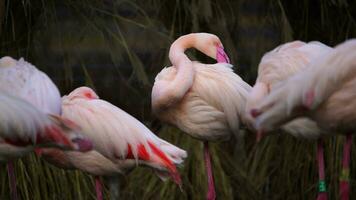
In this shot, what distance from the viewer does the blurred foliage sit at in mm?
6008

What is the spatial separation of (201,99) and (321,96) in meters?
1.04

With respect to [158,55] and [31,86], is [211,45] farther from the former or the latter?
[31,86]

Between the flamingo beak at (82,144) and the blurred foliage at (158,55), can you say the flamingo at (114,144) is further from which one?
the blurred foliage at (158,55)

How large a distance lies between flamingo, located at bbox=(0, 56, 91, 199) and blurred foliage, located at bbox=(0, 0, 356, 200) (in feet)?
3.47

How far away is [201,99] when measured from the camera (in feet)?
16.9

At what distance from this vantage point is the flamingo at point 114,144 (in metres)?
4.84

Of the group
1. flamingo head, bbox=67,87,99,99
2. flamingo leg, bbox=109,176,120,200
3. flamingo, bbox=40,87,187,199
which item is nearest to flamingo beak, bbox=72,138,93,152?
flamingo, bbox=40,87,187,199

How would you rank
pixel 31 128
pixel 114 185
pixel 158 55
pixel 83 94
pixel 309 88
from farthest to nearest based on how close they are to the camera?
1. pixel 158 55
2. pixel 114 185
3. pixel 83 94
4. pixel 31 128
5. pixel 309 88

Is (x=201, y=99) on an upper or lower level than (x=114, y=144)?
upper

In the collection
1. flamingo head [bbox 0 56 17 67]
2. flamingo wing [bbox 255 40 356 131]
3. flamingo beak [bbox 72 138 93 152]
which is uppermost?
flamingo wing [bbox 255 40 356 131]

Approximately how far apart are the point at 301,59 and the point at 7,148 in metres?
1.31

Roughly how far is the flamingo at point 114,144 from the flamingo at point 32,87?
0.81 ft

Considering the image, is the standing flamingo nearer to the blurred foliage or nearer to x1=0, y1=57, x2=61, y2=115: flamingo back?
x1=0, y1=57, x2=61, y2=115: flamingo back

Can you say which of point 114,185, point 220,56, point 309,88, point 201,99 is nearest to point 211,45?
point 220,56
